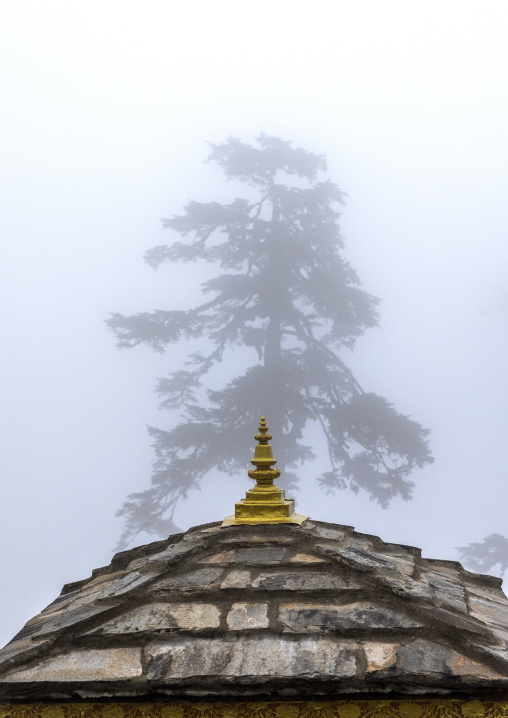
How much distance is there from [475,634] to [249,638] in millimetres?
913

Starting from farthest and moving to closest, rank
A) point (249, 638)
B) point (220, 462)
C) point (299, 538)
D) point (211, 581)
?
point (220, 462) < point (299, 538) < point (211, 581) < point (249, 638)

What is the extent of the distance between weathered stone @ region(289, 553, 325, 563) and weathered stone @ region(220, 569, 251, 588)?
25cm

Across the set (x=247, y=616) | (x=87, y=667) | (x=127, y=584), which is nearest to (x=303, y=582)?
(x=247, y=616)

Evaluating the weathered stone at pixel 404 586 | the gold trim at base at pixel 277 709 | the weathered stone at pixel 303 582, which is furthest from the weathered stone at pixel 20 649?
the weathered stone at pixel 404 586

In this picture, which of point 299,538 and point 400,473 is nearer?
point 299,538

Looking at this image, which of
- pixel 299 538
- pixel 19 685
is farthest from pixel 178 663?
pixel 299 538

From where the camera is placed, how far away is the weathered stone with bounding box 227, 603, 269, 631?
2986 millimetres

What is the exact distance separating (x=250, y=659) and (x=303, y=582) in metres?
0.53

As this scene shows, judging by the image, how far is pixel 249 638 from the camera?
293 cm

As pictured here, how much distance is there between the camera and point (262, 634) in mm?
2947

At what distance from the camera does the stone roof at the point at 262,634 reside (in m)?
2.74

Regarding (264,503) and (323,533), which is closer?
(323,533)

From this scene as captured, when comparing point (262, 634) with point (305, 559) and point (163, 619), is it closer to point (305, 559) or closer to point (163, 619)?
point (163, 619)

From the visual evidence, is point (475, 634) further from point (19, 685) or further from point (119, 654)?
point (19, 685)
